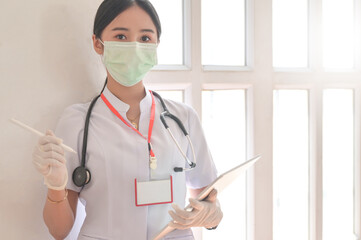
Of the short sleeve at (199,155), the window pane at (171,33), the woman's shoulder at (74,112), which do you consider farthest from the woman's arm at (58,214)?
the window pane at (171,33)

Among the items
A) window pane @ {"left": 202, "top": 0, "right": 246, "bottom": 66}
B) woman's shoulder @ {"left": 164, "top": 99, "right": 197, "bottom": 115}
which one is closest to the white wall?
woman's shoulder @ {"left": 164, "top": 99, "right": 197, "bottom": 115}

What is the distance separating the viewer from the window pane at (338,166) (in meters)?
2.42

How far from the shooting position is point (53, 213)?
120 centimetres

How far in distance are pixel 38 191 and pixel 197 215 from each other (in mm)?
530

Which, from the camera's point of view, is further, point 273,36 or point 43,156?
point 273,36

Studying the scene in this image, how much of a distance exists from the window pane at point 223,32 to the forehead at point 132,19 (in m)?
0.66

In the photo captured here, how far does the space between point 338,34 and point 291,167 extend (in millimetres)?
822

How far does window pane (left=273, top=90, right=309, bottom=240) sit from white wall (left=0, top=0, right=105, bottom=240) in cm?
120

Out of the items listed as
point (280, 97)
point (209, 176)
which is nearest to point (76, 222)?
point (209, 176)

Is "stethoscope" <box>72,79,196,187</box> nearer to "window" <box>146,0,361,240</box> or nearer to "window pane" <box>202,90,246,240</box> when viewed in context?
"window" <box>146,0,361,240</box>

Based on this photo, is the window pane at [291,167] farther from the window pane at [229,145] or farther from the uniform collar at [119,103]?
the uniform collar at [119,103]

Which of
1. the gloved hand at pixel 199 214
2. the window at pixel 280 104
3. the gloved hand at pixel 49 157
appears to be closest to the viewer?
the gloved hand at pixel 49 157

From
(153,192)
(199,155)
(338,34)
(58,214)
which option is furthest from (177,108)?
(338,34)

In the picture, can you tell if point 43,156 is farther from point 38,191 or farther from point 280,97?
point 280,97
